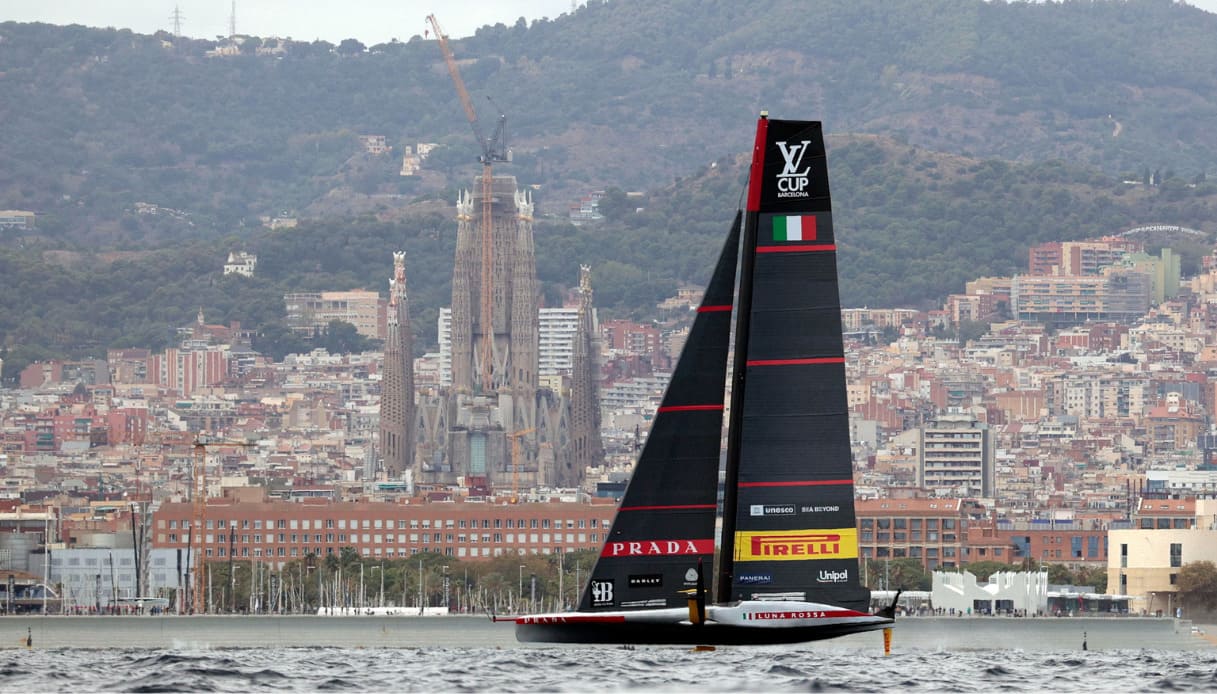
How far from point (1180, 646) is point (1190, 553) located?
26394mm

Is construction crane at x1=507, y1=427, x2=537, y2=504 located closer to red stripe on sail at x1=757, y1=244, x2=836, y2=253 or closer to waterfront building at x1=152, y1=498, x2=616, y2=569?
waterfront building at x1=152, y1=498, x2=616, y2=569

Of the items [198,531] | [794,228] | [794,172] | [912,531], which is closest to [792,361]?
[794,228]

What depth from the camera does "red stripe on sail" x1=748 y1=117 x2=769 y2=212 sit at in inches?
921

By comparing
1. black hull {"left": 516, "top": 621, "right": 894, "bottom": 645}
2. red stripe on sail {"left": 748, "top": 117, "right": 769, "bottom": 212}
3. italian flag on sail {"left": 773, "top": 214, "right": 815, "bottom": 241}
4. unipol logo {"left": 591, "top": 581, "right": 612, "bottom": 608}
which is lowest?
black hull {"left": 516, "top": 621, "right": 894, "bottom": 645}

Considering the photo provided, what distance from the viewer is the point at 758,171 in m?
23.4

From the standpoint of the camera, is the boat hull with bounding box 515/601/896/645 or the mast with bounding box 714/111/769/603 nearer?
the boat hull with bounding box 515/601/896/645

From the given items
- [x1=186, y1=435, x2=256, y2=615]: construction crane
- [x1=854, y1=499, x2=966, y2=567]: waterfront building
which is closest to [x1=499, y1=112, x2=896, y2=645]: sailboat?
[x1=186, y1=435, x2=256, y2=615]: construction crane

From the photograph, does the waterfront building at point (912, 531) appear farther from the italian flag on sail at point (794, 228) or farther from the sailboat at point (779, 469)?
the italian flag on sail at point (794, 228)

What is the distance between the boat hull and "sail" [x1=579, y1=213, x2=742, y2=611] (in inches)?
11.1

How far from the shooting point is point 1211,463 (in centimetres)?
14412

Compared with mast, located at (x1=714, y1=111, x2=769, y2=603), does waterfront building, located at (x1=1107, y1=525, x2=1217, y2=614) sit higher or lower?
lower

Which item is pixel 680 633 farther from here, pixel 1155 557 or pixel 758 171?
pixel 1155 557

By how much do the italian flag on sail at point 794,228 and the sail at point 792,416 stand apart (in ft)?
0.05

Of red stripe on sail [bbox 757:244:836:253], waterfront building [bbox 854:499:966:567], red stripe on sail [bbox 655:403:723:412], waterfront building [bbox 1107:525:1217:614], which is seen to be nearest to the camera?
red stripe on sail [bbox 757:244:836:253]
